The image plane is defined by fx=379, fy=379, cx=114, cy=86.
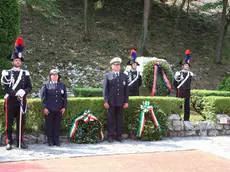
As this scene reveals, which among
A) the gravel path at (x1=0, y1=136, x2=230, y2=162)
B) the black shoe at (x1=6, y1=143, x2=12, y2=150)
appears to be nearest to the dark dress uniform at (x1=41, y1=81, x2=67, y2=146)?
the gravel path at (x1=0, y1=136, x2=230, y2=162)

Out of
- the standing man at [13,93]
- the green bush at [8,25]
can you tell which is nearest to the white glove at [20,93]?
the standing man at [13,93]

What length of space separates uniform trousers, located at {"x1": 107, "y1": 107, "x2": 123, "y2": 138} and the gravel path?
0.77 feet

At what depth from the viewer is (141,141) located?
8016 millimetres

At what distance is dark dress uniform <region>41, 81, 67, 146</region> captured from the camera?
7.24 meters

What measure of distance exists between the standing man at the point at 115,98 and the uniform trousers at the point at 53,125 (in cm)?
106

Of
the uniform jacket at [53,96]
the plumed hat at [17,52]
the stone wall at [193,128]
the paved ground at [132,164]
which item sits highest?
the plumed hat at [17,52]

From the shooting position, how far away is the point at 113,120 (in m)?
7.94

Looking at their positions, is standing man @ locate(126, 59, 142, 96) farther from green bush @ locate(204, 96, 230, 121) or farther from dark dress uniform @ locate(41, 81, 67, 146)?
dark dress uniform @ locate(41, 81, 67, 146)

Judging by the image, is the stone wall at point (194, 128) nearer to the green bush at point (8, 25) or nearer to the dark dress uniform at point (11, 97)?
the dark dress uniform at point (11, 97)

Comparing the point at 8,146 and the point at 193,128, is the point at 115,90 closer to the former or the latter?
the point at 193,128

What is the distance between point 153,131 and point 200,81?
12.1 metres

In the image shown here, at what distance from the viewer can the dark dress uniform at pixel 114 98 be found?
25.8 ft

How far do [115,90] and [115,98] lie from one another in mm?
173

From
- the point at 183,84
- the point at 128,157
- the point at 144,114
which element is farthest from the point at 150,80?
the point at 128,157
